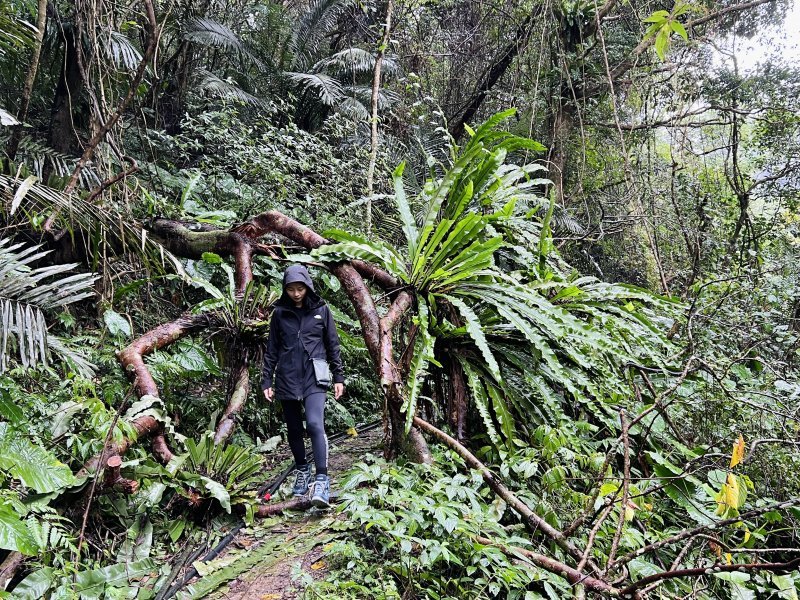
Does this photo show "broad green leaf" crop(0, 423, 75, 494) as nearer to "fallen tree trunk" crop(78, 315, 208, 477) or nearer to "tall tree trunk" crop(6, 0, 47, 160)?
"fallen tree trunk" crop(78, 315, 208, 477)

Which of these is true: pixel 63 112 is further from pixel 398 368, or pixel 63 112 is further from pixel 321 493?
pixel 321 493

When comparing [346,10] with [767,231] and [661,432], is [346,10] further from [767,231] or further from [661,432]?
[661,432]

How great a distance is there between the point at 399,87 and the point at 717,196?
532 cm

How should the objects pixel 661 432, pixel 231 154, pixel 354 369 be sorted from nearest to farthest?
pixel 661 432
pixel 354 369
pixel 231 154

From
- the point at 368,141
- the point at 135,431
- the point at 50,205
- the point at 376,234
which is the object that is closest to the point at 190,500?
the point at 135,431

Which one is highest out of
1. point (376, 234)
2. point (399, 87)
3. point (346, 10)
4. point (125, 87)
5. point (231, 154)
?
point (346, 10)

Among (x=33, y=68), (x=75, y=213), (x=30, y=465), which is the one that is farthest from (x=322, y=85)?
(x=30, y=465)

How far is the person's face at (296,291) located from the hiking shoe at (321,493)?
105 centimetres

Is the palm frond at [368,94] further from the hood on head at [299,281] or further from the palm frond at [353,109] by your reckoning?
the hood on head at [299,281]

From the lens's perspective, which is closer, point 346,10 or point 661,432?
point 661,432

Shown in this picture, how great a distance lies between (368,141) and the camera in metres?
7.41

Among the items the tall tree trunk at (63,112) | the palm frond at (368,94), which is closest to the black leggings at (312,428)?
the tall tree trunk at (63,112)

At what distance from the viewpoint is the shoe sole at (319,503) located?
104 inches

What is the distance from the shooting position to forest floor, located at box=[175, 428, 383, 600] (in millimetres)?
2037
